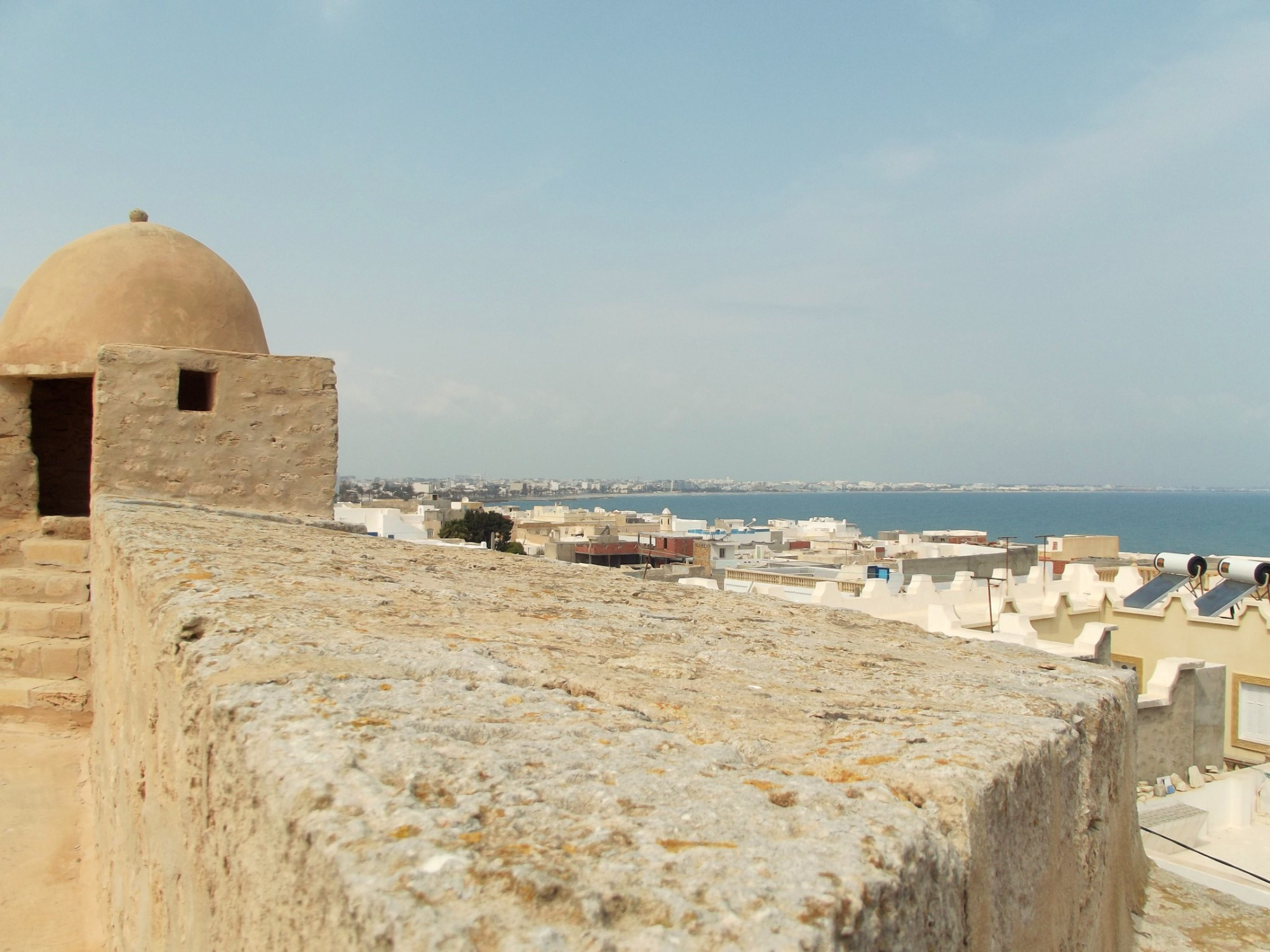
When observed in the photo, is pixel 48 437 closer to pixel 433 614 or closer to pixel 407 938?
pixel 433 614

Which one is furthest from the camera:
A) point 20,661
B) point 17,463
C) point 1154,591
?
point 1154,591

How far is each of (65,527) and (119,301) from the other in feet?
5.37

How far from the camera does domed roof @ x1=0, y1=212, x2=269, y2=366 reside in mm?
6465

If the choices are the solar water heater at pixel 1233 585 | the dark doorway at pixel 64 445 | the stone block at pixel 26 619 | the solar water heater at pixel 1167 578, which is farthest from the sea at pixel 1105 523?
the stone block at pixel 26 619

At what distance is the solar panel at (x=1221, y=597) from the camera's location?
14.7 metres

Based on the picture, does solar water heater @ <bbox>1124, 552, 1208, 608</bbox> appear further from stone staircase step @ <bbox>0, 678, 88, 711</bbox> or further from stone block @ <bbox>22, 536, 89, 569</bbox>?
stone staircase step @ <bbox>0, 678, 88, 711</bbox>

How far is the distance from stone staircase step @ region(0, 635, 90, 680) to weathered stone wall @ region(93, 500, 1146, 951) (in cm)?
A: 290

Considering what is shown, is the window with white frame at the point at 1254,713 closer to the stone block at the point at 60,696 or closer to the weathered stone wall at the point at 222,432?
the weathered stone wall at the point at 222,432

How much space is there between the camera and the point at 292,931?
3.19 ft

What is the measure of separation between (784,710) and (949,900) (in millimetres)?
670

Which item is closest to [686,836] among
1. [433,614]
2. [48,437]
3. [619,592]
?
[433,614]

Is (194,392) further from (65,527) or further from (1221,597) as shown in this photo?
(1221,597)

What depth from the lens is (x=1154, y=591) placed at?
16.5 meters

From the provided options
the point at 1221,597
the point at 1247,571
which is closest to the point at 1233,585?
the point at 1221,597
